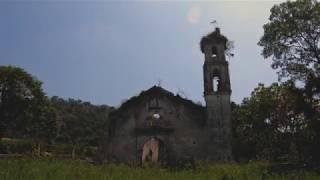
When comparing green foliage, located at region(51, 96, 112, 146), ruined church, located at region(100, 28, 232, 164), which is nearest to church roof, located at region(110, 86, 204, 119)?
ruined church, located at region(100, 28, 232, 164)

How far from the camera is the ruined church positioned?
1187 inches

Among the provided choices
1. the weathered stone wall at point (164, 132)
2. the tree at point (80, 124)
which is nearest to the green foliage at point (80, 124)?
the tree at point (80, 124)

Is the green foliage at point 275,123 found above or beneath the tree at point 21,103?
beneath

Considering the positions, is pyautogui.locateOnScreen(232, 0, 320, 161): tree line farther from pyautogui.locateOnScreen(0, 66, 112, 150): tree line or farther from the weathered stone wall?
pyautogui.locateOnScreen(0, 66, 112, 150): tree line

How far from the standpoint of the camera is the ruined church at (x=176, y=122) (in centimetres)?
3014

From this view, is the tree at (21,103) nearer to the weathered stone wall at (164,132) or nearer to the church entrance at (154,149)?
the weathered stone wall at (164,132)

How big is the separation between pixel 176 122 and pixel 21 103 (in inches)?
660

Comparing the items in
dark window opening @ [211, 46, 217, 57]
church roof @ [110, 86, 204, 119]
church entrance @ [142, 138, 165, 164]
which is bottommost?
church entrance @ [142, 138, 165, 164]

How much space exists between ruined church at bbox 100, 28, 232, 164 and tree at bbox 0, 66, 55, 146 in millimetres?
12910

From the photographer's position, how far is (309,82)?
26234 mm

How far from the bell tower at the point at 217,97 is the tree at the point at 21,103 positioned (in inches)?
691

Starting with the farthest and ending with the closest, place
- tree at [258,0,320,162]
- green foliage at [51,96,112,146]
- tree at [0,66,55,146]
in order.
→ green foliage at [51,96,112,146]
tree at [0,66,55,146]
tree at [258,0,320,162]

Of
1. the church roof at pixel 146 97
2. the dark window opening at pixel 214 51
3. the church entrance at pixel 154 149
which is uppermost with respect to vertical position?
the dark window opening at pixel 214 51

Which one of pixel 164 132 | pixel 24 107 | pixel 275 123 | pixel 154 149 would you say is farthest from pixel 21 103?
pixel 275 123
